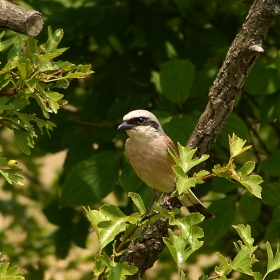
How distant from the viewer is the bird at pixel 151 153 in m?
3.50

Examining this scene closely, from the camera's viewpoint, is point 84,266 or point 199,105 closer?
point 199,105

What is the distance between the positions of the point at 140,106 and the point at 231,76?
123 centimetres

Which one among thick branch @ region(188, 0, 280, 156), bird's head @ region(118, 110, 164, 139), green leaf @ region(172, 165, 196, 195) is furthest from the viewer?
bird's head @ region(118, 110, 164, 139)

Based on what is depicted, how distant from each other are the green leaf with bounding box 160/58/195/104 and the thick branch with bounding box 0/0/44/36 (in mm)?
1218

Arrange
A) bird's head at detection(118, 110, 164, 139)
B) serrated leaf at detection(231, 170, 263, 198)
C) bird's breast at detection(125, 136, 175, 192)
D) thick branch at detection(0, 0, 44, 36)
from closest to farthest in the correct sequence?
1. serrated leaf at detection(231, 170, 263, 198)
2. thick branch at detection(0, 0, 44, 36)
3. bird's breast at detection(125, 136, 175, 192)
4. bird's head at detection(118, 110, 164, 139)

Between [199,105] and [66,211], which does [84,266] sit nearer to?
[66,211]

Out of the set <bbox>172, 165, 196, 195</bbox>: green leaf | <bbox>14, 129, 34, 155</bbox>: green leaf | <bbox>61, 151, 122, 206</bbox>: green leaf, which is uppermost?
<bbox>172, 165, 196, 195</bbox>: green leaf

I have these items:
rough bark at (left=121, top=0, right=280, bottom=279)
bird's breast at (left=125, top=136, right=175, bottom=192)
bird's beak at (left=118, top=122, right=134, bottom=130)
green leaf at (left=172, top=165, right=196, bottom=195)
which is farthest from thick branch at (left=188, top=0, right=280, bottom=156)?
green leaf at (left=172, top=165, right=196, bottom=195)

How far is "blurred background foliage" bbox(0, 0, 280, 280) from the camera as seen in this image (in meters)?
3.77

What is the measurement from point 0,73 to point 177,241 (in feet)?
3.51

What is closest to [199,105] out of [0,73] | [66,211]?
[66,211]

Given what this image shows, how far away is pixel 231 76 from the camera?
2.91m

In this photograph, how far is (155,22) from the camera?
13.6 ft

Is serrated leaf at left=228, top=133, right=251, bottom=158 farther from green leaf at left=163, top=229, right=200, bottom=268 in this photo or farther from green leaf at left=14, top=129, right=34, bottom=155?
green leaf at left=14, top=129, right=34, bottom=155
